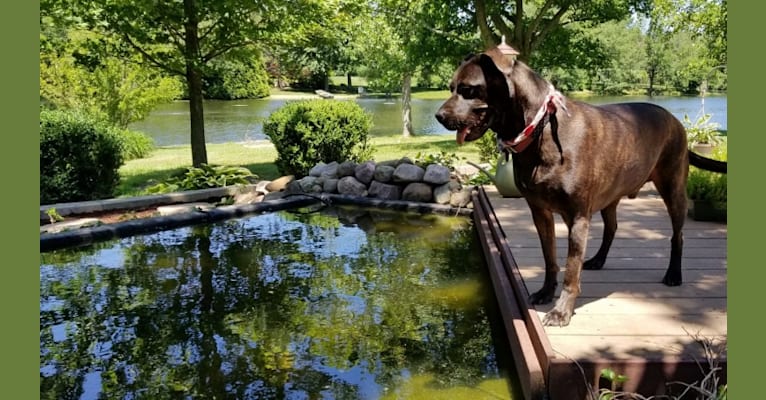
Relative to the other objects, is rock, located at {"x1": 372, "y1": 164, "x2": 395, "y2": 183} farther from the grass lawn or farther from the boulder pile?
the grass lawn

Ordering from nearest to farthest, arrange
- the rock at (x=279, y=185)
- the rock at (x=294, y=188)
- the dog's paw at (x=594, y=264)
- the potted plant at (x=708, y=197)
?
the dog's paw at (x=594, y=264)
the potted plant at (x=708, y=197)
the rock at (x=294, y=188)
the rock at (x=279, y=185)

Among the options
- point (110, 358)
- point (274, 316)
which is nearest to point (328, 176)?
point (274, 316)

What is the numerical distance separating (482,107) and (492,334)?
1.97 metres

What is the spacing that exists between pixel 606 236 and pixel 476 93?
198 centimetres

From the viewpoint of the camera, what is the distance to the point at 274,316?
4.82 m

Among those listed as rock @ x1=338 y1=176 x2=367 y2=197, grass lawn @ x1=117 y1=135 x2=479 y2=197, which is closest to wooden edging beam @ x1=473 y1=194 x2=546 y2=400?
rock @ x1=338 y1=176 x2=367 y2=197

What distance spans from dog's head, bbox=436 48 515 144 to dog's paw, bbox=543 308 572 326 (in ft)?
3.65

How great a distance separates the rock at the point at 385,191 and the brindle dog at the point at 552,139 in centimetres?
562

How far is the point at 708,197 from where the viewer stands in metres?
6.21

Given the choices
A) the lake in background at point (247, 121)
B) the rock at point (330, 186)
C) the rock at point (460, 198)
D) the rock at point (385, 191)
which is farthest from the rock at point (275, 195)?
the lake in background at point (247, 121)

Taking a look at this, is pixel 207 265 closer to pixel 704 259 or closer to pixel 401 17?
pixel 704 259

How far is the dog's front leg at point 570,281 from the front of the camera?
3367 mm

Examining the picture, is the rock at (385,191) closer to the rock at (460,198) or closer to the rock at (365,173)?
the rock at (365,173)

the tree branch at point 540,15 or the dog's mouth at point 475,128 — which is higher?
the tree branch at point 540,15
